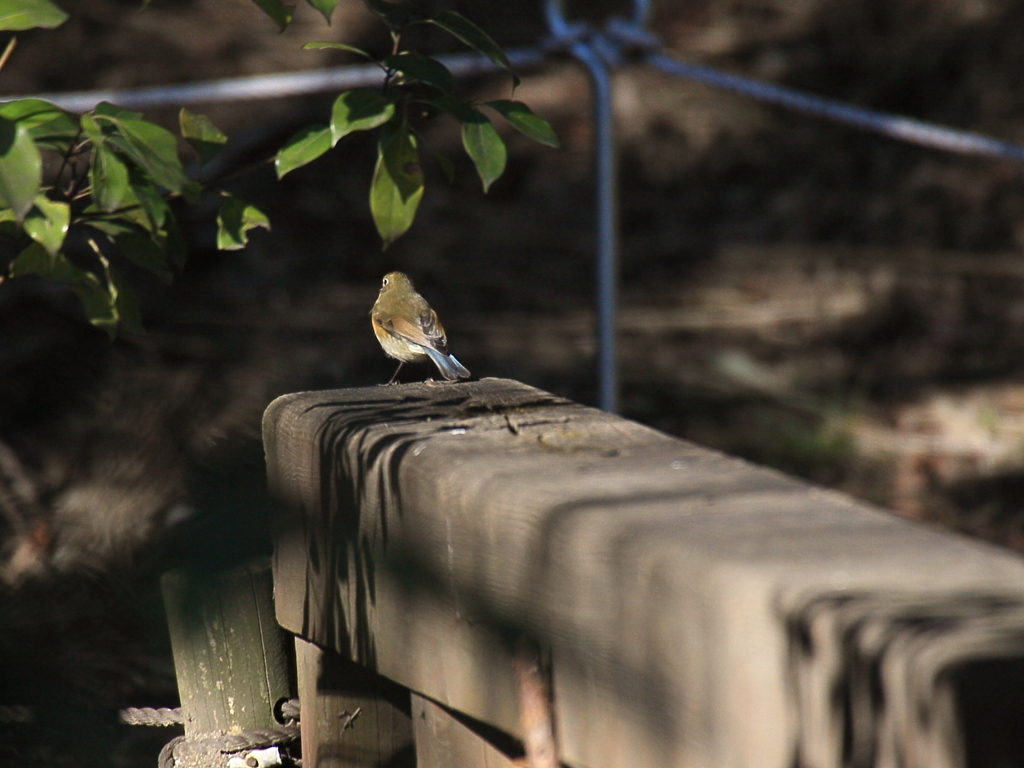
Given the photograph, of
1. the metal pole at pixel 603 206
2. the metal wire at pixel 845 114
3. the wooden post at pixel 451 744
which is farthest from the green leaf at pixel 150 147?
the metal wire at pixel 845 114

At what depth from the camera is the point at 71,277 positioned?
1760 mm

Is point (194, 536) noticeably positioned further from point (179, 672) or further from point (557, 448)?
point (179, 672)

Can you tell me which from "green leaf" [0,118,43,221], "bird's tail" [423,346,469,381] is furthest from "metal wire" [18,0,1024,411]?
"green leaf" [0,118,43,221]

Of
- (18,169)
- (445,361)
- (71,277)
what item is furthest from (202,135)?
(445,361)

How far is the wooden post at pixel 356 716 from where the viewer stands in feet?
5.58

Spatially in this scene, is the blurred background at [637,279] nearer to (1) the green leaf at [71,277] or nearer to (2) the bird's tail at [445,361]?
(2) the bird's tail at [445,361]

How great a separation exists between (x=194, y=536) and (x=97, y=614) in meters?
1.00

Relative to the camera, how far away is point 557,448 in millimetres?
1438

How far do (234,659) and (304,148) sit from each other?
69cm

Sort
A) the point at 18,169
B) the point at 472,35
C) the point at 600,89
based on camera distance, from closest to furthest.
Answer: the point at 18,169 < the point at 472,35 < the point at 600,89

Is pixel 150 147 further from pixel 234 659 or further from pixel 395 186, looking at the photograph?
pixel 234 659

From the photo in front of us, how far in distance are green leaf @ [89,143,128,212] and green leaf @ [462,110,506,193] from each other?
404mm

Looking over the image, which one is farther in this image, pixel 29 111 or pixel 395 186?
pixel 395 186

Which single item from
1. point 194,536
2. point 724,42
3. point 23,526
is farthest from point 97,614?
point 724,42
